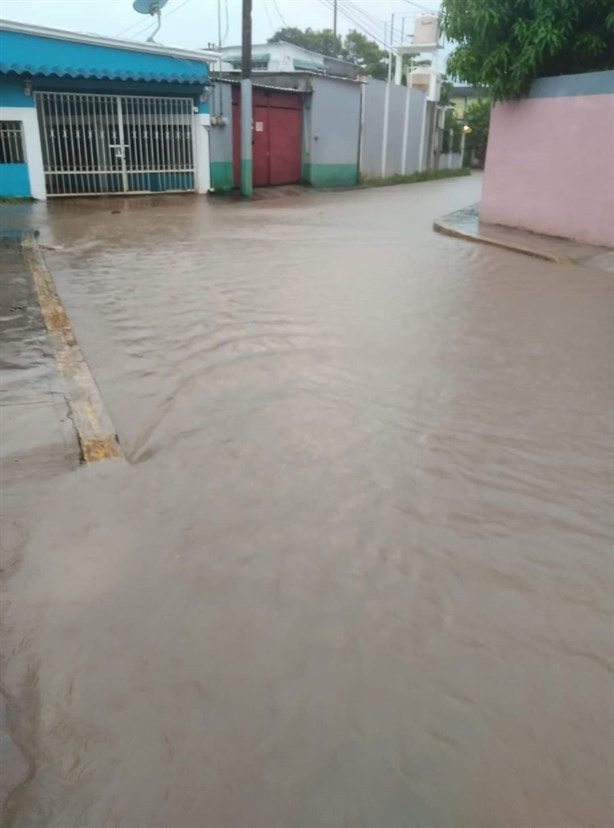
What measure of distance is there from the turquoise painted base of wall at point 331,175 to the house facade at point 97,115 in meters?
4.88

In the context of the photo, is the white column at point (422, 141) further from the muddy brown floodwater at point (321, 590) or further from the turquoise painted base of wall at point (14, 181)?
the muddy brown floodwater at point (321, 590)

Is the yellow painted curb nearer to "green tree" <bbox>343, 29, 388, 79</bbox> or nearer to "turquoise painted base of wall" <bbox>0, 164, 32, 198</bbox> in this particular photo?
"turquoise painted base of wall" <bbox>0, 164, 32, 198</bbox>

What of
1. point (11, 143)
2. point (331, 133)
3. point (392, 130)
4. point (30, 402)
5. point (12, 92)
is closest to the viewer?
point (30, 402)

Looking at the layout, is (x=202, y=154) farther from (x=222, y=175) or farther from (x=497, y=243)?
(x=497, y=243)

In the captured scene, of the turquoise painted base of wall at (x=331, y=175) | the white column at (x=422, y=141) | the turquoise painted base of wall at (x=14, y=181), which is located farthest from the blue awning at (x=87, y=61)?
the white column at (x=422, y=141)

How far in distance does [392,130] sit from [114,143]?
13911mm

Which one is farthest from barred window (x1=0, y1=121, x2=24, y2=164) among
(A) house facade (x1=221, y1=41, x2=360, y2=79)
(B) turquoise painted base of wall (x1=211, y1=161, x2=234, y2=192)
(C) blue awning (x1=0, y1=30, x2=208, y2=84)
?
(A) house facade (x1=221, y1=41, x2=360, y2=79)

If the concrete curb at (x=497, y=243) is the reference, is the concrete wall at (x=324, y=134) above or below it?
above

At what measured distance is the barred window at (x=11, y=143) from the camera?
1530 cm

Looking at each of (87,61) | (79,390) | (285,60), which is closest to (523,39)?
(87,61)

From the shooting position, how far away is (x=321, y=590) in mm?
2904

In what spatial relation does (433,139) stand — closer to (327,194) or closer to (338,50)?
(327,194)

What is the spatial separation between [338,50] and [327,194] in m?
31.2

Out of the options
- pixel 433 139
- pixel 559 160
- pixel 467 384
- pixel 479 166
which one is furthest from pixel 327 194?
pixel 479 166
